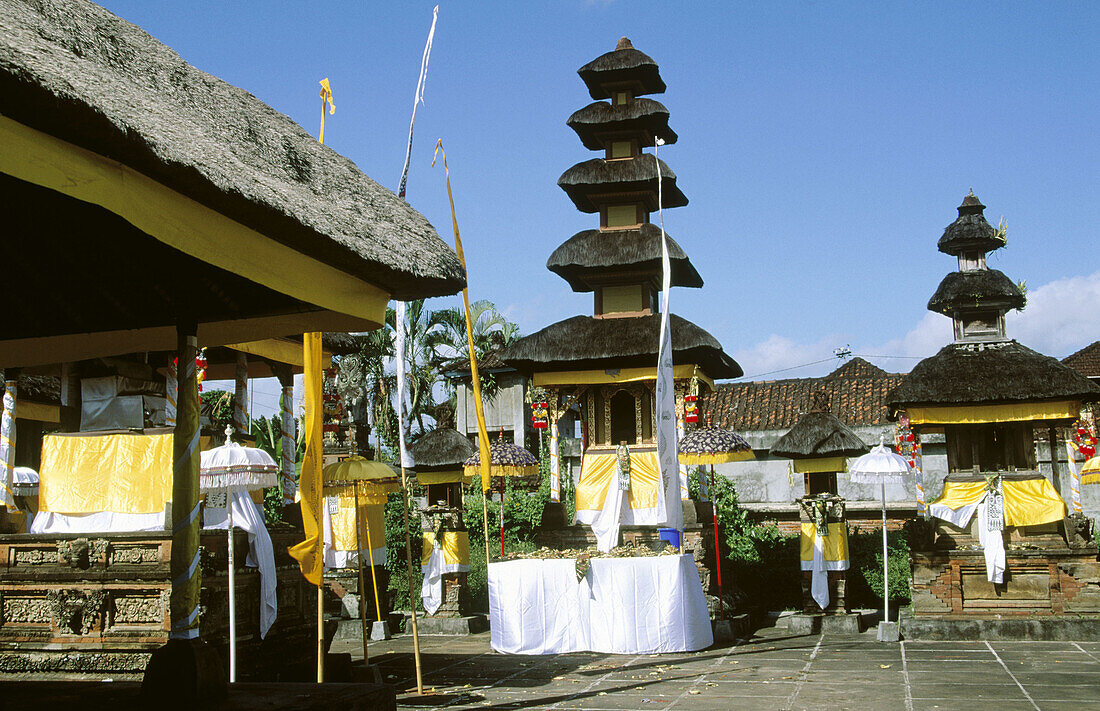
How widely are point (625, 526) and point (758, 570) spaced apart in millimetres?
2789

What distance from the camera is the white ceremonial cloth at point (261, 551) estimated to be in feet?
32.4

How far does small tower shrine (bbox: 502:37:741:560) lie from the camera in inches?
770

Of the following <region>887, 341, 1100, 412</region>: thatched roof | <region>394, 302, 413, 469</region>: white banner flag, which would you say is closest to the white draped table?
<region>394, 302, 413, 469</region>: white banner flag

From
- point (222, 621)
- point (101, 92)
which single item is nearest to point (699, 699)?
point (222, 621)

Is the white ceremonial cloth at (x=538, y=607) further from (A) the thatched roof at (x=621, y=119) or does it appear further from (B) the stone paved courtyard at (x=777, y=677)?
(A) the thatched roof at (x=621, y=119)

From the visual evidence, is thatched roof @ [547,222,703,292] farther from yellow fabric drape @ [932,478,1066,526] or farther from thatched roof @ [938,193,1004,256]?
yellow fabric drape @ [932,478,1066,526]

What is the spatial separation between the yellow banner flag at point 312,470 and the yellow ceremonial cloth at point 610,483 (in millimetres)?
12138

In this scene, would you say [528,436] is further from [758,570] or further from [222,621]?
[222,621]

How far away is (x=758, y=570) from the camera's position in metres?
19.1

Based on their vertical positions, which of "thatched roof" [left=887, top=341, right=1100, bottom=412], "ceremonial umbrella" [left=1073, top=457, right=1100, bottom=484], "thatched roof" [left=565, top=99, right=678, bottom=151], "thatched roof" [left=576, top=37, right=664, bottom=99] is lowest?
"ceremonial umbrella" [left=1073, top=457, right=1100, bottom=484]

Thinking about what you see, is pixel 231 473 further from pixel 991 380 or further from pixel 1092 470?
pixel 1092 470

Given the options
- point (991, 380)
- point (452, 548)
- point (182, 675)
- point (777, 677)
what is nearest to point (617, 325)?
point (452, 548)

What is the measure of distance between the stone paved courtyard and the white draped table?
226 mm

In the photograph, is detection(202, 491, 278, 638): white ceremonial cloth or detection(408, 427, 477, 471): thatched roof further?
detection(408, 427, 477, 471): thatched roof
